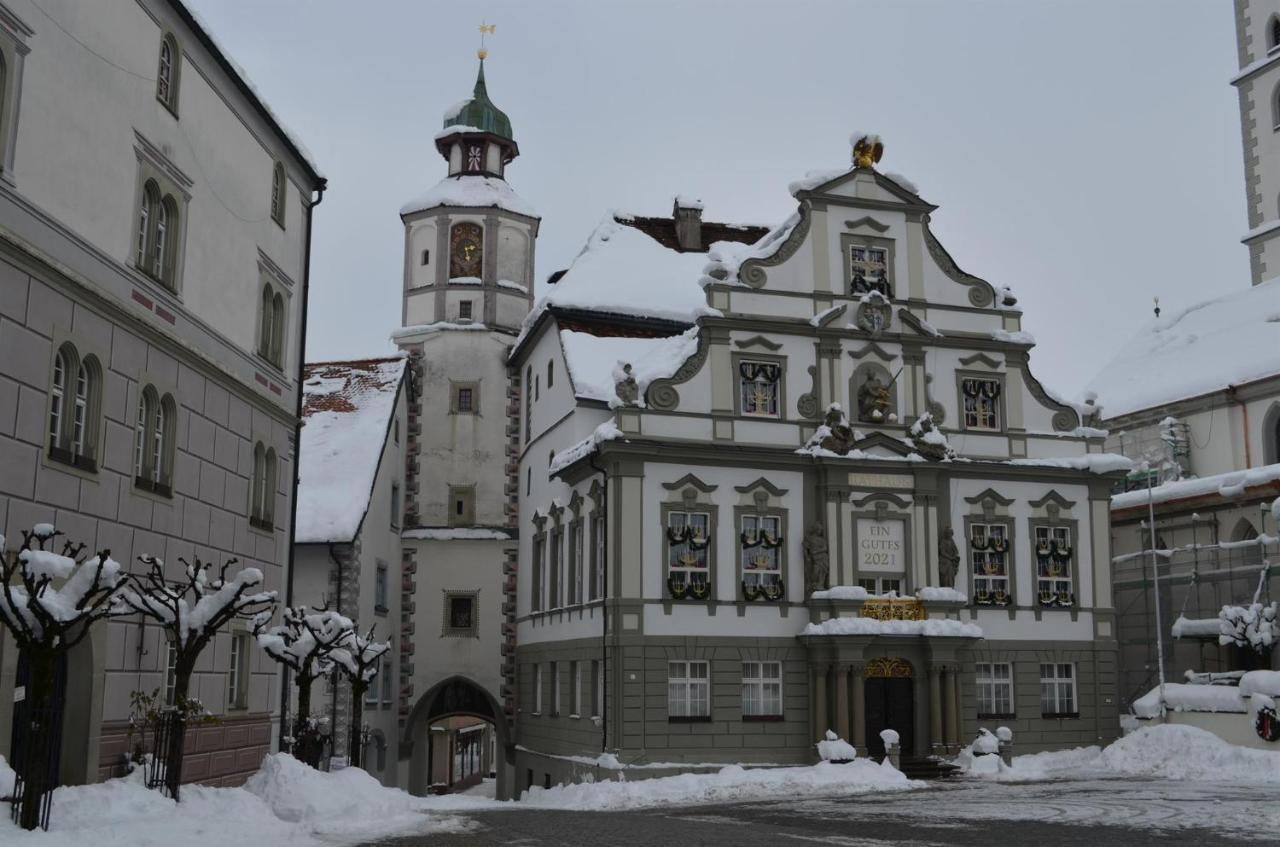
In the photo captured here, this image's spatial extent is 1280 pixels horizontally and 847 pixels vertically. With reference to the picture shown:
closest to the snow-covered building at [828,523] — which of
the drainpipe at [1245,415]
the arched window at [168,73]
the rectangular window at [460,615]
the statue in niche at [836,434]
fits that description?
the statue in niche at [836,434]

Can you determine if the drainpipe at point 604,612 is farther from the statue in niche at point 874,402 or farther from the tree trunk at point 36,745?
the tree trunk at point 36,745

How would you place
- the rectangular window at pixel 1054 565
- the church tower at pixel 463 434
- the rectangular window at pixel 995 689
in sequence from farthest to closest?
1. the church tower at pixel 463 434
2. the rectangular window at pixel 1054 565
3. the rectangular window at pixel 995 689

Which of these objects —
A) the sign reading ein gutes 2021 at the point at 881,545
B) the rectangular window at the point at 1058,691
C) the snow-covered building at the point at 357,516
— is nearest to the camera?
the sign reading ein gutes 2021 at the point at 881,545

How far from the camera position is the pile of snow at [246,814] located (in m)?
14.9

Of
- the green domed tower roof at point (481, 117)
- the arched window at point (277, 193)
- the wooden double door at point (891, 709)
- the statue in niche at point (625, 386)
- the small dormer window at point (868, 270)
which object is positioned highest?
the green domed tower roof at point (481, 117)

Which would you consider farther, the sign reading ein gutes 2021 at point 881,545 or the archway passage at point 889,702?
the sign reading ein gutes 2021 at point 881,545

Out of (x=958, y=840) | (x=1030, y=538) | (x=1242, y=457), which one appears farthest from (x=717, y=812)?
(x=1242, y=457)

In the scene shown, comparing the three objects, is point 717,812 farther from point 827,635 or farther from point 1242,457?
point 1242,457

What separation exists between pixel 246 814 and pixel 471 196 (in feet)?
111

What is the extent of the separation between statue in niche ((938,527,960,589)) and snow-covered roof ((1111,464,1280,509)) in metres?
7.09

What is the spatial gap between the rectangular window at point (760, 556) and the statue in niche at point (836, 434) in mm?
2334

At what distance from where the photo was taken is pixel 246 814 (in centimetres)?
1848

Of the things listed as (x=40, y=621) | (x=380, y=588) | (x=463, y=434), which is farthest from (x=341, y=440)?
(x=40, y=621)

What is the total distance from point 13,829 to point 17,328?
5.89 m
